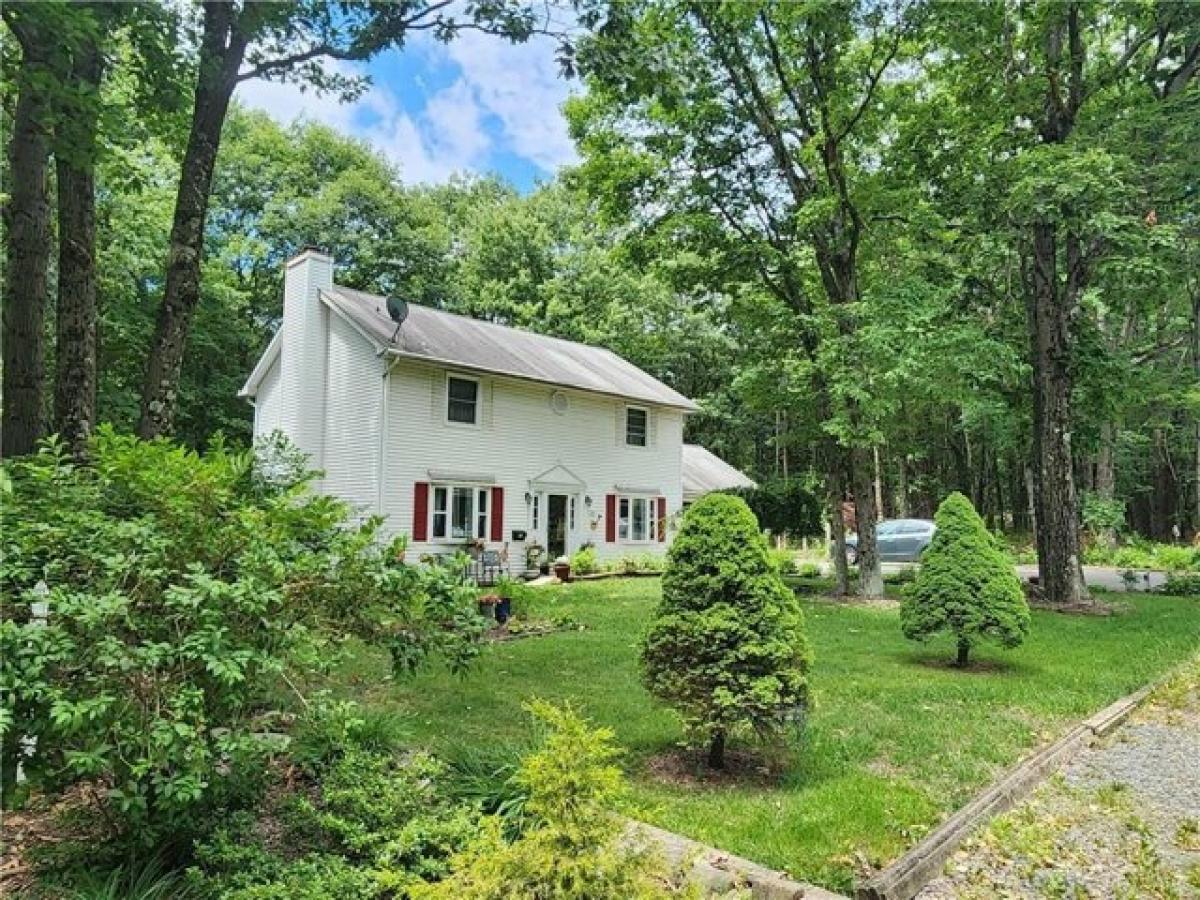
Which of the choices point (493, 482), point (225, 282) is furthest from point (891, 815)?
point (225, 282)

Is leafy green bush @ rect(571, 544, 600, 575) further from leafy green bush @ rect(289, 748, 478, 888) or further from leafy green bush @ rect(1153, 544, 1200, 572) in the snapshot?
leafy green bush @ rect(289, 748, 478, 888)

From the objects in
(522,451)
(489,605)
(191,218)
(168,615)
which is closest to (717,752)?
(168,615)

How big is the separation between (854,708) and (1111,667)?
3923 millimetres

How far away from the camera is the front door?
20.0 m

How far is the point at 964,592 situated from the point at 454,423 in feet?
41.1

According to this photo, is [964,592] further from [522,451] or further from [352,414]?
[352,414]

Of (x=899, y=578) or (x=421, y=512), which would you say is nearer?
(x=421, y=512)

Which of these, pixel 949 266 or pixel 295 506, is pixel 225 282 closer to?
pixel 949 266

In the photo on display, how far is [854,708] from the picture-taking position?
6.50m

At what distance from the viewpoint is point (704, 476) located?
89.9 feet

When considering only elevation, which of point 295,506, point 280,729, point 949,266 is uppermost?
point 949,266

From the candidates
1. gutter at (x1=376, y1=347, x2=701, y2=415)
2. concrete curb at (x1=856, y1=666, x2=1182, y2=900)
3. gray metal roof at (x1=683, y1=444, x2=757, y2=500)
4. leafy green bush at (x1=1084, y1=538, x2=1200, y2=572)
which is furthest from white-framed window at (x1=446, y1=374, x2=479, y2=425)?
leafy green bush at (x1=1084, y1=538, x2=1200, y2=572)

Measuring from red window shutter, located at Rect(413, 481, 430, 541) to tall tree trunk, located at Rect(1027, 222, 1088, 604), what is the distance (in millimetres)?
12408

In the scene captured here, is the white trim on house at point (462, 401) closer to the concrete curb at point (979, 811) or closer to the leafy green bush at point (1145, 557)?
the concrete curb at point (979, 811)
